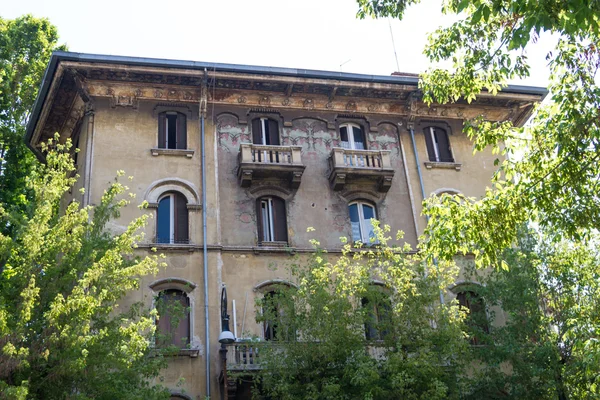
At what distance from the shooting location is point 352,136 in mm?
23734

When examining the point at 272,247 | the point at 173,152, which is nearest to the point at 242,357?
the point at 272,247

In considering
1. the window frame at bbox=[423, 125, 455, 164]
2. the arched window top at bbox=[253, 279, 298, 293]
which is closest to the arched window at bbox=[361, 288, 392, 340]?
the arched window top at bbox=[253, 279, 298, 293]

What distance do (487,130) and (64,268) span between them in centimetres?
851

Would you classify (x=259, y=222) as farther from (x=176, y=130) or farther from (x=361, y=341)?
(x=361, y=341)

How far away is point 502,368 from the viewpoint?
20.1 meters

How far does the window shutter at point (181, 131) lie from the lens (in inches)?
876

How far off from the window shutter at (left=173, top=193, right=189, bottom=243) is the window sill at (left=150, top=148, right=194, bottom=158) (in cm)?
131

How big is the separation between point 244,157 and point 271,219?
2010 mm

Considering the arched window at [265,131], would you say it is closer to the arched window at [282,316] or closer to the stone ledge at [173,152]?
the stone ledge at [173,152]

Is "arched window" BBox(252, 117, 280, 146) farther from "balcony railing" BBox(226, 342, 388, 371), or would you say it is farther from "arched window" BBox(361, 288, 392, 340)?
"arched window" BBox(361, 288, 392, 340)

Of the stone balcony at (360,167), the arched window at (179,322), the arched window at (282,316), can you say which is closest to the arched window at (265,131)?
the stone balcony at (360,167)

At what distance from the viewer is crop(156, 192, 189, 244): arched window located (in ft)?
67.7

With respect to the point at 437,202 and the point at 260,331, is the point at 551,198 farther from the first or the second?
the point at 260,331

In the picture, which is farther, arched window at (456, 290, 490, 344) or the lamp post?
arched window at (456, 290, 490, 344)
